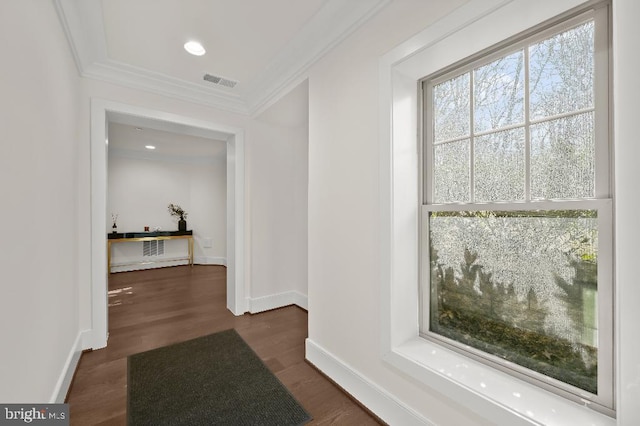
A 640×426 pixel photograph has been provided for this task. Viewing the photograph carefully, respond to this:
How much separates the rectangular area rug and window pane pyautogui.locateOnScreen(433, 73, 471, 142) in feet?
6.07

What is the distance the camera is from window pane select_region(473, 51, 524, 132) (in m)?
1.33

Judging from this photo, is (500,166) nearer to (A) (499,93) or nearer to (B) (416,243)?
(A) (499,93)

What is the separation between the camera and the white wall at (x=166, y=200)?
5.71 meters

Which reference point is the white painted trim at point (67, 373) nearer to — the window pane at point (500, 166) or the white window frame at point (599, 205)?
the white window frame at point (599, 205)

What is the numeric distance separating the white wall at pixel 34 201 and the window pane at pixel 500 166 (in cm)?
201

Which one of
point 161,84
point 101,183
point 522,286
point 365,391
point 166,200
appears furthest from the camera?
point 166,200

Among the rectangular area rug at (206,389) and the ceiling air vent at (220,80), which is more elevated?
the ceiling air vent at (220,80)

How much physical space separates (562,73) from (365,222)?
1148mm

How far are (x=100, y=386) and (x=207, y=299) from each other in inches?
74.9

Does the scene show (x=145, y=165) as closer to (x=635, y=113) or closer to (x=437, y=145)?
(x=437, y=145)

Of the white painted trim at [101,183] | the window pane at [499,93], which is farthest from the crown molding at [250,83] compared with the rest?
the window pane at [499,93]

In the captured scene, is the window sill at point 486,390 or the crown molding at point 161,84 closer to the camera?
the window sill at point 486,390

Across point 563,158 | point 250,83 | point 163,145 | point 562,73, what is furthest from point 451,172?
point 163,145

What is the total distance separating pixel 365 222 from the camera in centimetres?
172
